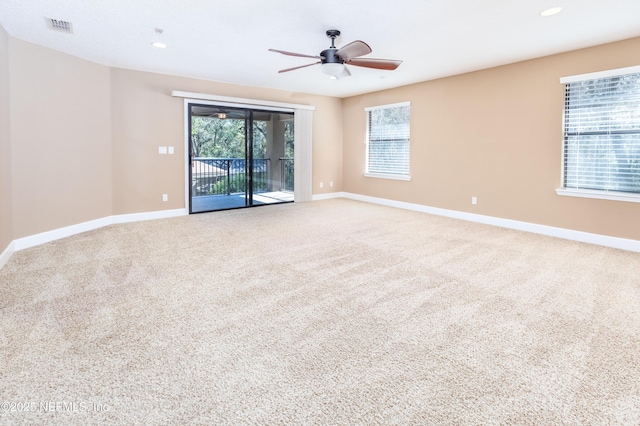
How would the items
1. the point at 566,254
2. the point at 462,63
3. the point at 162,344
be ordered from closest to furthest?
the point at 162,344
the point at 566,254
the point at 462,63

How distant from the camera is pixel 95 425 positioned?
1.51 metres

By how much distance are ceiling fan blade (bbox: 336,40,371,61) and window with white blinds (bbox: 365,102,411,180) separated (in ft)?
11.0

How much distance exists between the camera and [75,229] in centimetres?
500

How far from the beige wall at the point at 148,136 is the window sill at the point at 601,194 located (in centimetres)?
571

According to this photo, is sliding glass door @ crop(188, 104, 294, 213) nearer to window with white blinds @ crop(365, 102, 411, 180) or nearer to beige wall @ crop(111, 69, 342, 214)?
beige wall @ crop(111, 69, 342, 214)

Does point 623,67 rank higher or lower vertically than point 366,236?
higher

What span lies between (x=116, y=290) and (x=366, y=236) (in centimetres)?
307

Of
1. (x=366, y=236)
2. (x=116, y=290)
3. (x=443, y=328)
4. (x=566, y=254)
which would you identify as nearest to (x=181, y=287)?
(x=116, y=290)

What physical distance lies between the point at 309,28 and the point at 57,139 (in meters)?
3.57

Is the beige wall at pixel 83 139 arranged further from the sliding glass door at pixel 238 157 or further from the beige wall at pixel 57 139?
the sliding glass door at pixel 238 157

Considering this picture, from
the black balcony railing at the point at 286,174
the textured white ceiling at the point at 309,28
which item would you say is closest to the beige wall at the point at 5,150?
the textured white ceiling at the point at 309,28

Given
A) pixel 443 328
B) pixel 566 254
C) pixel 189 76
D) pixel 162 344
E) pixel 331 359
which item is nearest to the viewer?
pixel 331 359

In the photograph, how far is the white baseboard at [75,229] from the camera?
13.5 ft

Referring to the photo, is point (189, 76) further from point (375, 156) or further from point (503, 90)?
point (503, 90)
